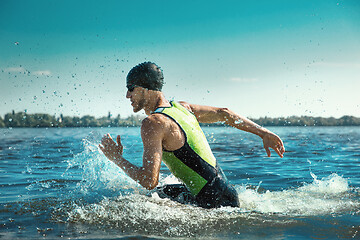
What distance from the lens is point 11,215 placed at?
484cm

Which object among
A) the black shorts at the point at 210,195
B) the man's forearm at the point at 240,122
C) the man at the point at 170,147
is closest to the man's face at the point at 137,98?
the man at the point at 170,147

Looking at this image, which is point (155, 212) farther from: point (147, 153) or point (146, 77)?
point (146, 77)

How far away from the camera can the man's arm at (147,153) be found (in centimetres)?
391

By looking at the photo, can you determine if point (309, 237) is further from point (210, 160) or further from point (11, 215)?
point (11, 215)

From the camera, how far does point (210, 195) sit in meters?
4.53

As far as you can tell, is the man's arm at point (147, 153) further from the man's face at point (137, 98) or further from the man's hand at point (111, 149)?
the man's face at point (137, 98)

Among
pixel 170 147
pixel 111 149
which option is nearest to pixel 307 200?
pixel 170 147

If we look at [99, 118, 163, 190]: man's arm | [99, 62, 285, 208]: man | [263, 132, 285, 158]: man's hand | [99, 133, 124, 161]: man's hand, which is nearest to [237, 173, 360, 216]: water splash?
[99, 62, 285, 208]: man

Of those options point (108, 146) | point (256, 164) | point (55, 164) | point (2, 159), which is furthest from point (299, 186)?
point (2, 159)

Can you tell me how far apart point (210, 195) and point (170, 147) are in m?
0.91

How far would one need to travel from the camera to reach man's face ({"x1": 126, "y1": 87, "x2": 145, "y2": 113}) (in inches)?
172

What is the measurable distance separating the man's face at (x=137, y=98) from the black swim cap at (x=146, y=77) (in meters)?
0.05

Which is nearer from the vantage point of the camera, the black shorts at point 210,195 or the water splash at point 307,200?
the black shorts at point 210,195

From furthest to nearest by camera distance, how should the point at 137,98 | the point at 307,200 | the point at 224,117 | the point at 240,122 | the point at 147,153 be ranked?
the point at 307,200 < the point at 224,117 < the point at 240,122 < the point at 137,98 < the point at 147,153
